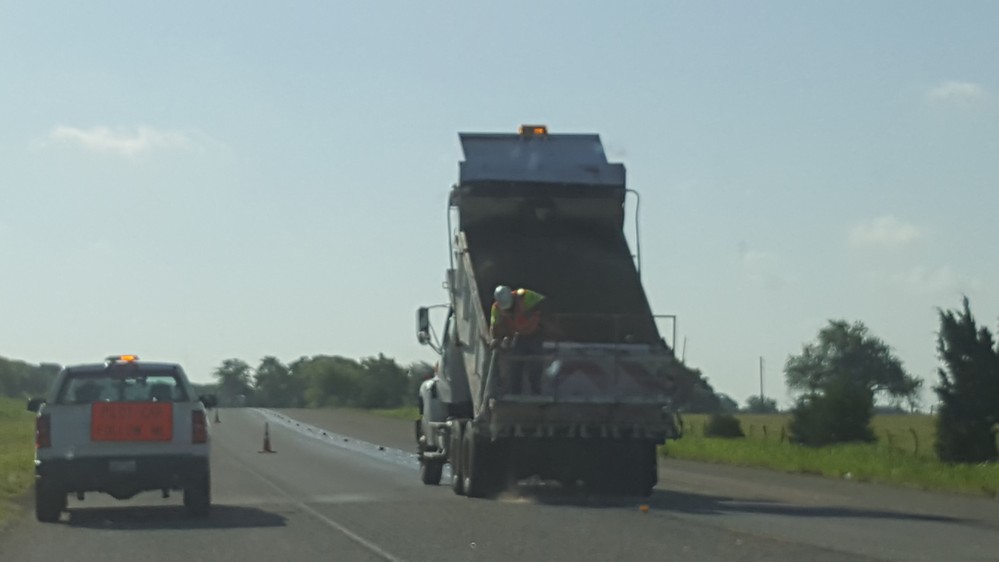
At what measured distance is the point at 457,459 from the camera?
2341 centimetres

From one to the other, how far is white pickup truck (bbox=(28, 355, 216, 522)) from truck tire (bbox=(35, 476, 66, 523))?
0.04 feet

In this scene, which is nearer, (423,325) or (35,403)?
(35,403)

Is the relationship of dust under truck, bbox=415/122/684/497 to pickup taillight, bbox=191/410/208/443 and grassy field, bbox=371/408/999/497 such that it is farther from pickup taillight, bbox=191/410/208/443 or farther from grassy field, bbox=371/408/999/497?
grassy field, bbox=371/408/999/497

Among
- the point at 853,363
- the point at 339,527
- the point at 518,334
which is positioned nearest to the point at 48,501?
the point at 339,527

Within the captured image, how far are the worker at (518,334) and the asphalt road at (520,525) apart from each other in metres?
1.62

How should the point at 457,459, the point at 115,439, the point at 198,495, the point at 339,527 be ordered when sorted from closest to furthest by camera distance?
the point at 339,527 < the point at 115,439 < the point at 198,495 < the point at 457,459

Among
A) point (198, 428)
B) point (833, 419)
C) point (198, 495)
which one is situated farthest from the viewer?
point (833, 419)

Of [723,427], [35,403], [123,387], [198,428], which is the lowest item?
[198,428]

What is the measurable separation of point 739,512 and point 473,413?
4522 mm

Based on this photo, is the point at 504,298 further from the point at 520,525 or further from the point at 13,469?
the point at 13,469

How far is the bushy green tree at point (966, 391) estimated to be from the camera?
4072 centimetres

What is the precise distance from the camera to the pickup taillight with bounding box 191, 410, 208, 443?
63.8 feet

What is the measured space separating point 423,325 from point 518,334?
4558mm

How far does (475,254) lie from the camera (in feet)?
77.3
